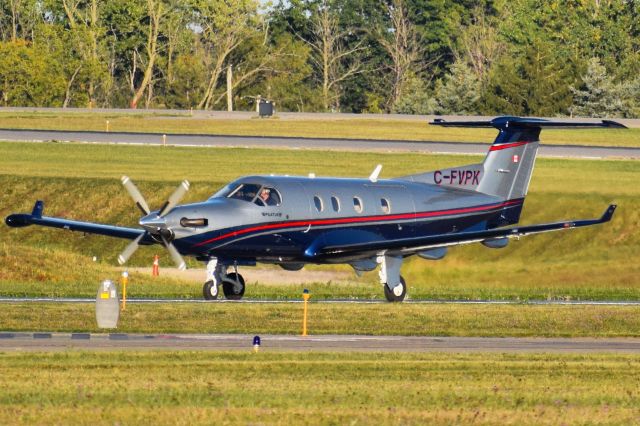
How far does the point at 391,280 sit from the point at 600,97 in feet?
220

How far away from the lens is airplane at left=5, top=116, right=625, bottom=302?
112ft

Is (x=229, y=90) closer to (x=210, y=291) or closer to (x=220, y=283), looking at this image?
(x=220, y=283)

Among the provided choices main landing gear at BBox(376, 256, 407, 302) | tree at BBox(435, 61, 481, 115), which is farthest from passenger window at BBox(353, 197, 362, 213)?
tree at BBox(435, 61, 481, 115)

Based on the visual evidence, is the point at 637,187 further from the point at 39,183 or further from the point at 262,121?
the point at 262,121

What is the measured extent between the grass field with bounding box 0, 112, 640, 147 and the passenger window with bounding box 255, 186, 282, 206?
45.9 metres

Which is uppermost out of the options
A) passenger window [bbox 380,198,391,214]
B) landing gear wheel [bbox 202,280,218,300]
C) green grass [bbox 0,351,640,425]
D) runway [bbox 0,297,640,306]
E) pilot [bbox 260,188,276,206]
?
pilot [bbox 260,188,276,206]

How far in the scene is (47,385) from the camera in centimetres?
1906

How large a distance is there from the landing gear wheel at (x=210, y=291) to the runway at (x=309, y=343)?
7.85 m

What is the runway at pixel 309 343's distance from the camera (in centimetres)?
2439

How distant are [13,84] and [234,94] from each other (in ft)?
65.7

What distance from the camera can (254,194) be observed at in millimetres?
34969

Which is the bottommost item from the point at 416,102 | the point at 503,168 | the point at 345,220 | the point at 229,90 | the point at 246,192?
the point at 345,220

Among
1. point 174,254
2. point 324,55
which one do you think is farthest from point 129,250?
point 324,55

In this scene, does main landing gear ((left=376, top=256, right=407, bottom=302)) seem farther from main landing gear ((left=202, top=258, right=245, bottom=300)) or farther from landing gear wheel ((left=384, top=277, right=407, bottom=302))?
main landing gear ((left=202, top=258, right=245, bottom=300))
